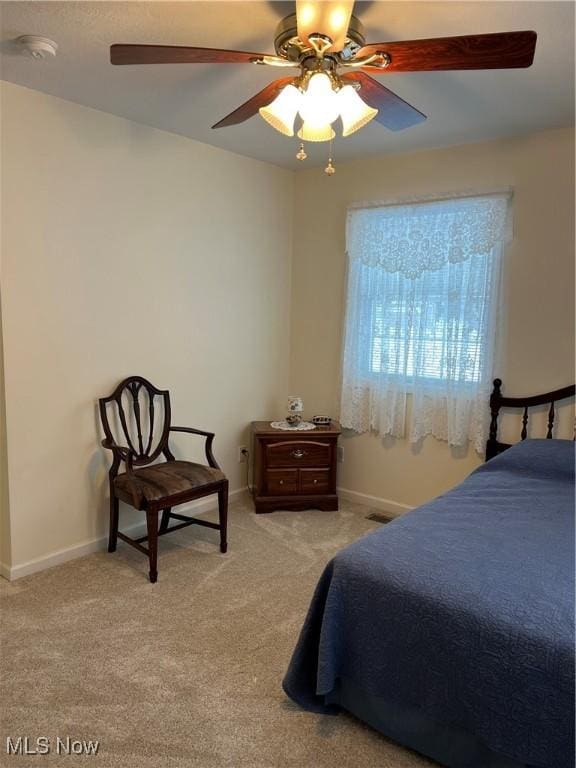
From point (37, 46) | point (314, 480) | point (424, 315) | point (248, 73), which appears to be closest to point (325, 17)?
point (248, 73)

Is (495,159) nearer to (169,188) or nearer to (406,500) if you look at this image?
(169,188)

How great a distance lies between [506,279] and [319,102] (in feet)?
6.39

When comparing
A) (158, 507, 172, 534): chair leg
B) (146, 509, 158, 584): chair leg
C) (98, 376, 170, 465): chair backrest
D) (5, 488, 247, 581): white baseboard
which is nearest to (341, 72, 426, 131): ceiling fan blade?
(98, 376, 170, 465): chair backrest

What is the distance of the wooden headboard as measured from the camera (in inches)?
126

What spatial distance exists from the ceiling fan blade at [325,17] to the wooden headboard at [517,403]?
2313 mm

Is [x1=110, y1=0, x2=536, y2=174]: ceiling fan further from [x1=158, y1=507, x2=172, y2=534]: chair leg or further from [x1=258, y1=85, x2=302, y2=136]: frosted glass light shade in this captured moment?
[x1=158, y1=507, x2=172, y2=534]: chair leg

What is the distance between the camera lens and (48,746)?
184 cm

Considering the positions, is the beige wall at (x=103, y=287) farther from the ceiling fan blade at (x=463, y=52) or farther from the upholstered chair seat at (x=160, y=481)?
the ceiling fan blade at (x=463, y=52)

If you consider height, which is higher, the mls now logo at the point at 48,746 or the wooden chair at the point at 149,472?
the wooden chair at the point at 149,472

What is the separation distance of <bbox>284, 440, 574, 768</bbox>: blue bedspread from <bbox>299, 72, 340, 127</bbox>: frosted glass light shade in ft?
5.04

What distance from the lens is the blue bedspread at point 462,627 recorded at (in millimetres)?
1508

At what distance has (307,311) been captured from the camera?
4.38 m

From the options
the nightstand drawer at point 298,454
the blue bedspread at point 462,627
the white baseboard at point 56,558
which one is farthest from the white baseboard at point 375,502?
the blue bedspread at point 462,627

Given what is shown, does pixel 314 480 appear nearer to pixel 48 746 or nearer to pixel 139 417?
pixel 139 417
